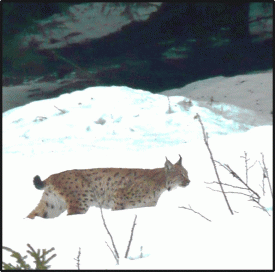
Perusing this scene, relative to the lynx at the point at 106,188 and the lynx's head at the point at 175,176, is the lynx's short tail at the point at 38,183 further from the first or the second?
the lynx's head at the point at 175,176

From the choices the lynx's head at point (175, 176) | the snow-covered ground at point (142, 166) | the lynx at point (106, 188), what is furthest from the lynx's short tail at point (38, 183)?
the lynx's head at point (175, 176)

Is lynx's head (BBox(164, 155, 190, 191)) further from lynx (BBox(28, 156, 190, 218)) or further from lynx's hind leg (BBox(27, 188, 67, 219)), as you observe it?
lynx's hind leg (BBox(27, 188, 67, 219))

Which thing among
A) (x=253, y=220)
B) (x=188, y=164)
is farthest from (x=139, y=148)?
(x=253, y=220)

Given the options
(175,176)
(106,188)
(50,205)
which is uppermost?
(175,176)

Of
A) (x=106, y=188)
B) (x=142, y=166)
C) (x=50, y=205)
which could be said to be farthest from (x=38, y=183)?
(x=142, y=166)

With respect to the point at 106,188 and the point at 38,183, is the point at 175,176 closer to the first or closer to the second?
the point at 106,188

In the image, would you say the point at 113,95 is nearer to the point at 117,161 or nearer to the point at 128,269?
the point at 117,161

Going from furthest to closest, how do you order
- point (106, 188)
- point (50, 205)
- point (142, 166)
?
point (142, 166)
point (106, 188)
point (50, 205)

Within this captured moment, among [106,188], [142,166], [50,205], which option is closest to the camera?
[50,205]

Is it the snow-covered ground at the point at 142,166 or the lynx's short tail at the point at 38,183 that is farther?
the lynx's short tail at the point at 38,183
